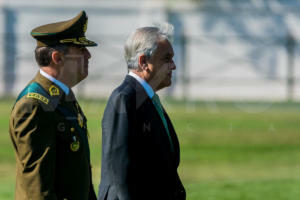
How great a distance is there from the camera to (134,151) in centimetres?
328

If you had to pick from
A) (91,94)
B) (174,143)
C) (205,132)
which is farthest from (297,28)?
(174,143)

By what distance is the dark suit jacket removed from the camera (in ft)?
10.6

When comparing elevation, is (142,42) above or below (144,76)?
above

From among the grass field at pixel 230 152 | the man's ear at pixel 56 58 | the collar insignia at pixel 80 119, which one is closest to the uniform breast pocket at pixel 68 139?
the collar insignia at pixel 80 119

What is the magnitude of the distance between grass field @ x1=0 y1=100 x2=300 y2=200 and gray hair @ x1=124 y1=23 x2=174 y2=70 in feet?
15.2

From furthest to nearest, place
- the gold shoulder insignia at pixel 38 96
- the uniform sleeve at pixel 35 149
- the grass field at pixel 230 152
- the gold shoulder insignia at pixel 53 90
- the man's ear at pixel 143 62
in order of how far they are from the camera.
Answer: the grass field at pixel 230 152
the man's ear at pixel 143 62
the gold shoulder insignia at pixel 53 90
the gold shoulder insignia at pixel 38 96
the uniform sleeve at pixel 35 149

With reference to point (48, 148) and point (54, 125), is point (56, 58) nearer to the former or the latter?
point (54, 125)

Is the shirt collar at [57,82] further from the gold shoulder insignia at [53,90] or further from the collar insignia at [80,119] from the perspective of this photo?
the collar insignia at [80,119]

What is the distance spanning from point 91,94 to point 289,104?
8960 mm

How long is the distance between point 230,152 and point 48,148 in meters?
10.00

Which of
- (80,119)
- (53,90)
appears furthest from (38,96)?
(80,119)

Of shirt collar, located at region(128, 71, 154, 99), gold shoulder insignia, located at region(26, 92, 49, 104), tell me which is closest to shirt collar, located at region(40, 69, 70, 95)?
gold shoulder insignia, located at region(26, 92, 49, 104)

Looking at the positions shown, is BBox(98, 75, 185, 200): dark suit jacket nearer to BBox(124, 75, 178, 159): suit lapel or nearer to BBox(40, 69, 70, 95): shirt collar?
BBox(124, 75, 178, 159): suit lapel

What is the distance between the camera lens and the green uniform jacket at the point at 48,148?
121 inches
